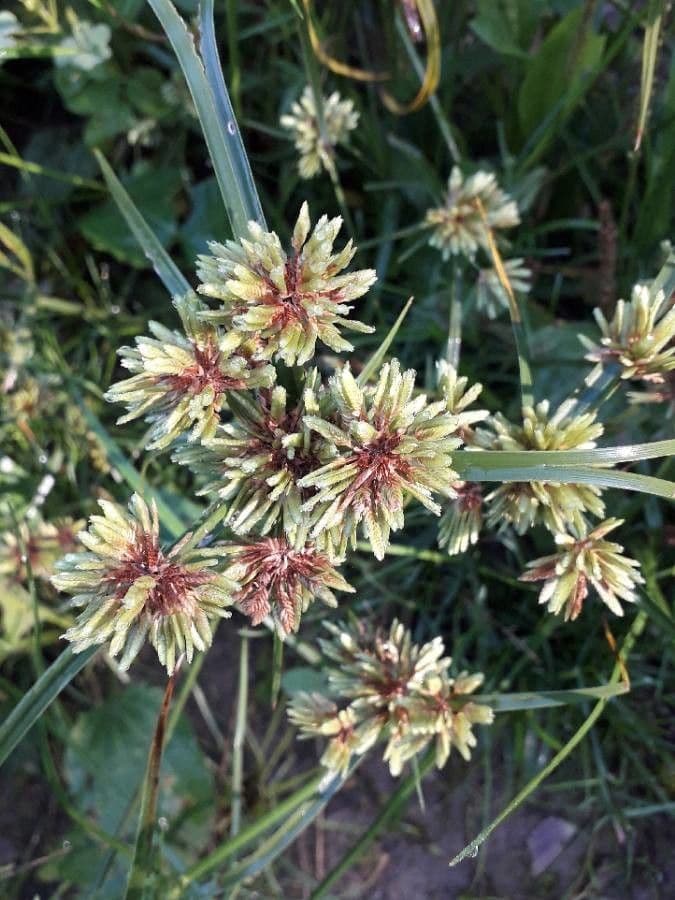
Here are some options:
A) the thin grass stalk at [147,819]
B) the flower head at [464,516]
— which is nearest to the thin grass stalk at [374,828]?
the thin grass stalk at [147,819]

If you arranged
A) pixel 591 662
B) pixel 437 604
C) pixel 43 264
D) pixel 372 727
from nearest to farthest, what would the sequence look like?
1. pixel 372 727
2. pixel 591 662
3. pixel 437 604
4. pixel 43 264

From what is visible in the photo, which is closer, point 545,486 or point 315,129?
point 545,486

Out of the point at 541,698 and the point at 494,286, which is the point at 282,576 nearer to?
the point at 541,698

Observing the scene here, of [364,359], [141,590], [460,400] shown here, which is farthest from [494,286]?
[141,590]

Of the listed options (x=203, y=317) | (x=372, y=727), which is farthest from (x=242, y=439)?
(x=372, y=727)

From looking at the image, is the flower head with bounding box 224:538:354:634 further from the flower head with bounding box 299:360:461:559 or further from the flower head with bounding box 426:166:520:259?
the flower head with bounding box 426:166:520:259

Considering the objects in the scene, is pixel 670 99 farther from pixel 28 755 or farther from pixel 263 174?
pixel 28 755

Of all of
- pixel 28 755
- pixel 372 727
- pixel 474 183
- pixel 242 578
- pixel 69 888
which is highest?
pixel 474 183
